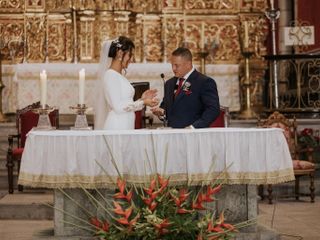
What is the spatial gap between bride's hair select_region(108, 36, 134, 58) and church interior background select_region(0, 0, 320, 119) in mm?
5954

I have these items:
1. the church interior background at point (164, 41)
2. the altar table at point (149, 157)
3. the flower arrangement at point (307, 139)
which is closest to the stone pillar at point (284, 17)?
the church interior background at point (164, 41)

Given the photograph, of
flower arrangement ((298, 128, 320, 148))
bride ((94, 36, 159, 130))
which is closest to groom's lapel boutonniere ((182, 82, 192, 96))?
bride ((94, 36, 159, 130))

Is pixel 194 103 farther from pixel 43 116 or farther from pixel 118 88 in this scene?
pixel 43 116

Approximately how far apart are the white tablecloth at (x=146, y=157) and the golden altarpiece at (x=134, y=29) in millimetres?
6952

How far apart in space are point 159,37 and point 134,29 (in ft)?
1.42

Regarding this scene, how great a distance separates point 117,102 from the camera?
7.12 meters

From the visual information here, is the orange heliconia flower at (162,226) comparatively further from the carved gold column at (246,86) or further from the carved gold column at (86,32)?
the carved gold column at (86,32)

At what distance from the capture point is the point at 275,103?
13.2m

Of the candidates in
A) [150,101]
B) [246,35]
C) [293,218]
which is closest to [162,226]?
[150,101]

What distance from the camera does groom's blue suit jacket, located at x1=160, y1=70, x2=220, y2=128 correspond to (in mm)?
7227

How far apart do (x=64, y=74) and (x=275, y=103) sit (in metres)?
3.22

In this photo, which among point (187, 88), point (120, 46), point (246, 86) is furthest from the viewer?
point (246, 86)

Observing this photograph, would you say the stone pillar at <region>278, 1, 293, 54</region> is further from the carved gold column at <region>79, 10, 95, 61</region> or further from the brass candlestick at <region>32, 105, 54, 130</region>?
the brass candlestick at <region>32, 105, 54, 130</region>

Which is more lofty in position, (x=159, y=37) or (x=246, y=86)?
(x=159, y=37)
